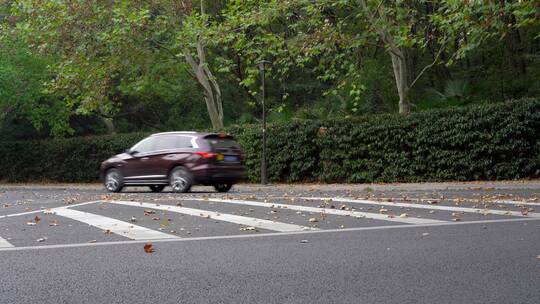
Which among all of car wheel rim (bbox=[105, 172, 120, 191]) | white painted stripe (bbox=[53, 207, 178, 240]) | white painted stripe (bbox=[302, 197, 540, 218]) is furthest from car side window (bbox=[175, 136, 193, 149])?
white painted stripe (bbox=[53, 207, 178, 240])

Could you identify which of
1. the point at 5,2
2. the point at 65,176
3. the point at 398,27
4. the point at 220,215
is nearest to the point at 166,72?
the point at 65,176

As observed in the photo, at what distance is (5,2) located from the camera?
38.0 meters

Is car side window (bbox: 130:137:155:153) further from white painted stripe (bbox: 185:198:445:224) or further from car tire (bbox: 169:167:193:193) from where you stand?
white painted stripe (bbox: 185:198:445:224)

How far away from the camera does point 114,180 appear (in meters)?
22.2

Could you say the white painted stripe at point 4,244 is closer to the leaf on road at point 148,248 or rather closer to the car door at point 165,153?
the leaf on road at point 148,248

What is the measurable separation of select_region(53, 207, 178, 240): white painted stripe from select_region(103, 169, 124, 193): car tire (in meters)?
8.60

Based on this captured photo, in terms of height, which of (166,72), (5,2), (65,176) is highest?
(5,2)

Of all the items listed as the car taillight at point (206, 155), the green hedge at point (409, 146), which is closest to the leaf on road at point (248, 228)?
the car taillight at point (206, 155)

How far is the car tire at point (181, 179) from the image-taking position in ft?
64.9

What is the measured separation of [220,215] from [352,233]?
324 centimetres

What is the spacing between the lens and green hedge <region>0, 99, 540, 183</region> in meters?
20.6

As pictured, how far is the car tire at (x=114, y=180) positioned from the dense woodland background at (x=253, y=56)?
539cm

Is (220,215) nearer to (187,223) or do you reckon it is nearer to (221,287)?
(187,223)

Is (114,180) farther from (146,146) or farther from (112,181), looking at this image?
(146,146)
